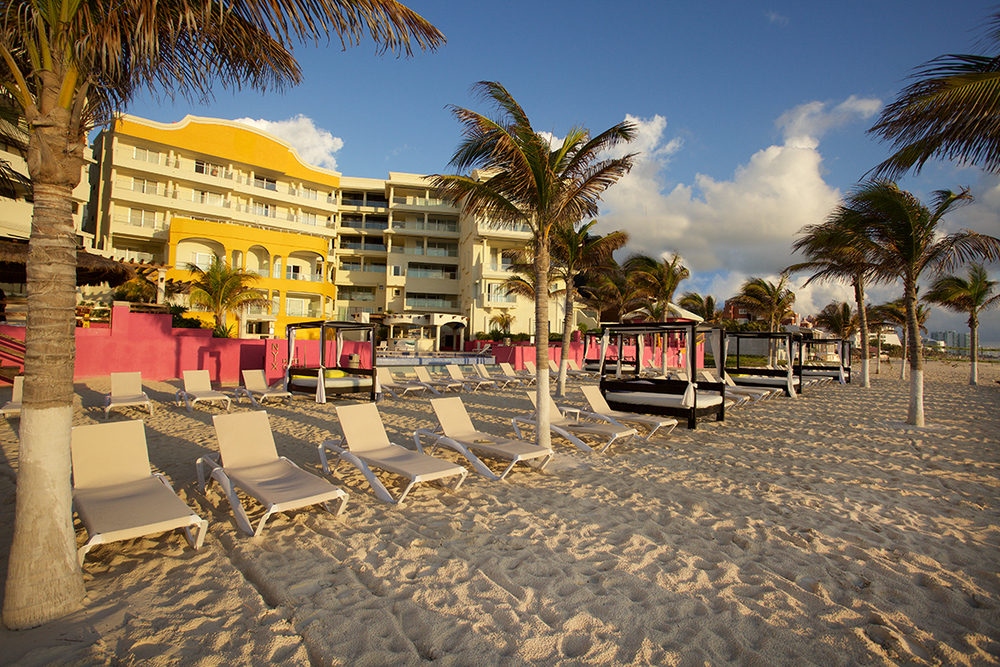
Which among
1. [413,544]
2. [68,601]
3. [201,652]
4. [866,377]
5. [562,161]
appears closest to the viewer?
[201,652]

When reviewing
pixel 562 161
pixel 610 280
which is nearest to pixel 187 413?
pixel 562 161

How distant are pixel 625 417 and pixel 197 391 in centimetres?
859

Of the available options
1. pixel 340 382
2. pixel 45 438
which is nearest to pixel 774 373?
pixel 340 382

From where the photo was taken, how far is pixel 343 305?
41.0 metres

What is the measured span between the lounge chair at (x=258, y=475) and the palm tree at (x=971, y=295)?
2394 cm

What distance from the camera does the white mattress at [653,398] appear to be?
8.77 m

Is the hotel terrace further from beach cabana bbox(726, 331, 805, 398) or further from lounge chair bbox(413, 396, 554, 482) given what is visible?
lounge chair bbox(413, 396, 554, 482)

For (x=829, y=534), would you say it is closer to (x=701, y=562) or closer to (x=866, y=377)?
(x=701, y=562)

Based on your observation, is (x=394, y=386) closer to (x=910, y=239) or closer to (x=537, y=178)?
(x=537, y=178)

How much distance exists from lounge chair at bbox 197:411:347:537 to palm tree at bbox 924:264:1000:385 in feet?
78.5

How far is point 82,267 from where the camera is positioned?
37.5 ft

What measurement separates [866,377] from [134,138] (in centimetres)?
4231

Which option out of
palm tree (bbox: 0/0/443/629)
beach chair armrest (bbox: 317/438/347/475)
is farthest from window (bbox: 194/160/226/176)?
palm tree (bbox: 0/0/443/629)

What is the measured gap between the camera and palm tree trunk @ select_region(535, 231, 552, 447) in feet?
20.9
